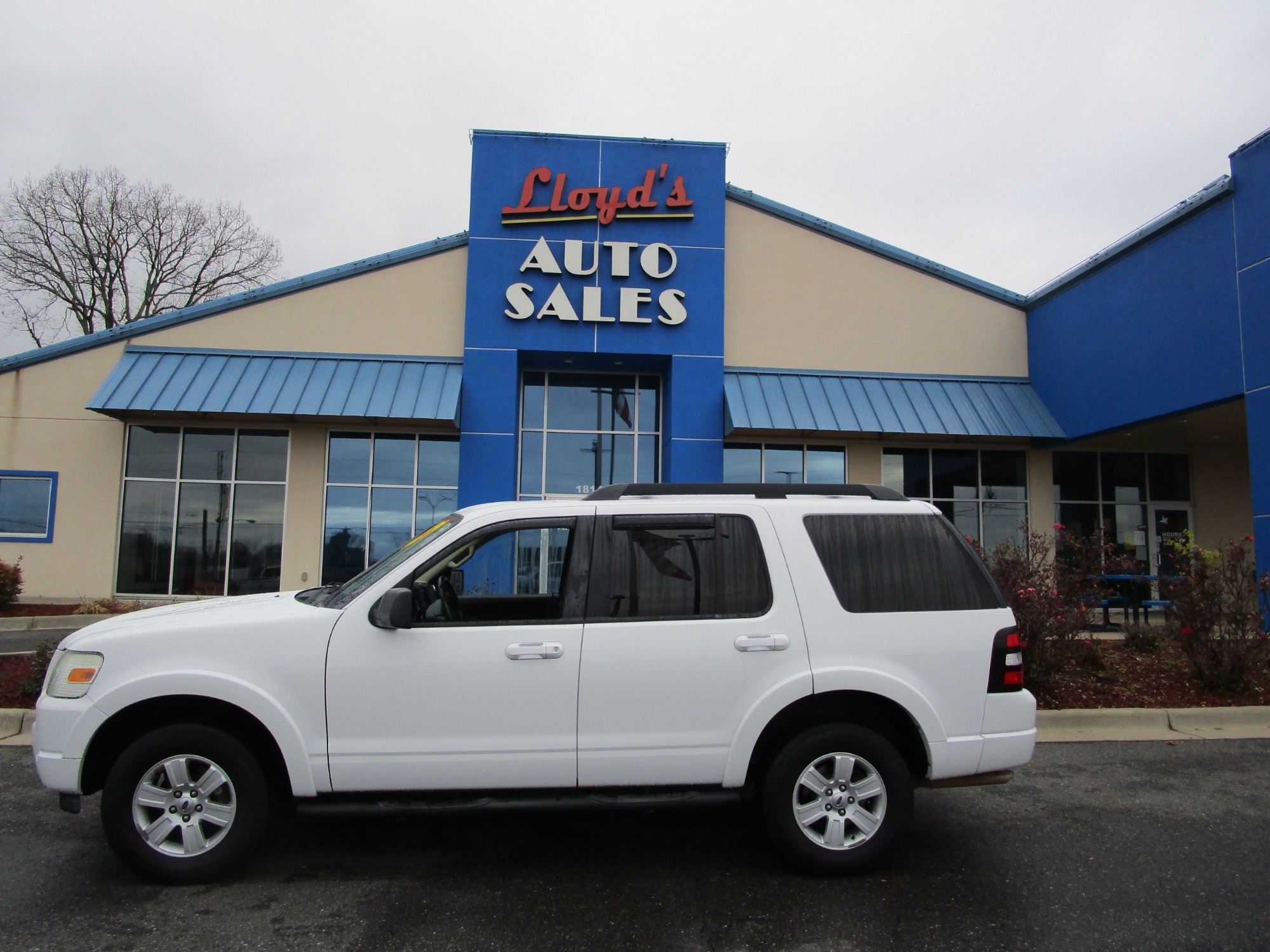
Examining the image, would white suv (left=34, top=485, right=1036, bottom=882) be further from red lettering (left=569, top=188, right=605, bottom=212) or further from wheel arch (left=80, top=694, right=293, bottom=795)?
red lettering (left=569, top=188, right=605, bottom=212)

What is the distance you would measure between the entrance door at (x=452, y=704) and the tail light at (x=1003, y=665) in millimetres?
2199

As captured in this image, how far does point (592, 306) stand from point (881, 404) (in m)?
6.09

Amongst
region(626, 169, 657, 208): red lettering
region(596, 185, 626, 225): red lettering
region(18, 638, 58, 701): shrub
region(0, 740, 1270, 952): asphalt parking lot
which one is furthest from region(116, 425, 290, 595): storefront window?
region(0, 740, 1270, 952): asphalt parking lot

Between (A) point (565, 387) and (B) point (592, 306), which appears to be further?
(A) point (565, 387)

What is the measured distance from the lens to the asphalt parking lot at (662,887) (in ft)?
11.5

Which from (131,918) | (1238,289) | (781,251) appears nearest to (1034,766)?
(131,918)

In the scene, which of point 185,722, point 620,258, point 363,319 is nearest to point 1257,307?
point 620,258

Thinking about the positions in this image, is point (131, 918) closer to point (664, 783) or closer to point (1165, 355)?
point (664, 783)

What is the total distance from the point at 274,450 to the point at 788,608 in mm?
13836

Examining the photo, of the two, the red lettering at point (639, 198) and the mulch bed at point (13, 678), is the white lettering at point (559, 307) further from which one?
the mulch bed at point (13, 678)

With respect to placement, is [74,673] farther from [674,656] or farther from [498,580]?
[674,656]

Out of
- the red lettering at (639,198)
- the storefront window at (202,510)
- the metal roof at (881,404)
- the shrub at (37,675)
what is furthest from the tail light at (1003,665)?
the storefront window at (202,510)

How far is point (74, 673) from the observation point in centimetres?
394

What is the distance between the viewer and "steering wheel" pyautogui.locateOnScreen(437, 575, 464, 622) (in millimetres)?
4409
